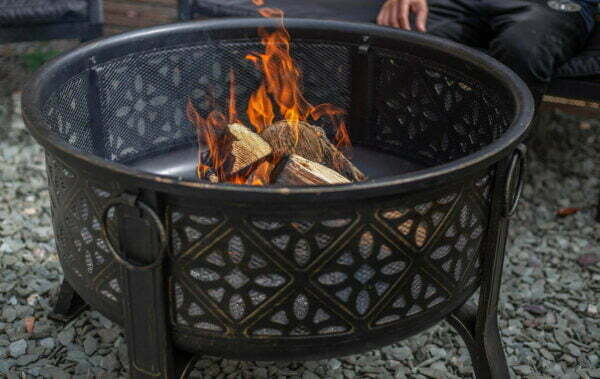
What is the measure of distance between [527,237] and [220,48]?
1394 millimetres

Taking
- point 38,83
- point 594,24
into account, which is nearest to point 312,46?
point 38,83

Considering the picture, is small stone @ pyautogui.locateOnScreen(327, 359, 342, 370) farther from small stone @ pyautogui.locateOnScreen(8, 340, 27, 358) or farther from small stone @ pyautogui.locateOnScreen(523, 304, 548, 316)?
small stone @ pyautogui.locateOnScreen(8, 340, 27, 358)

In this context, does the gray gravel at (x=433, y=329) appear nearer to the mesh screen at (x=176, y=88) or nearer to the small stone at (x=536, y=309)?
the small stone at (x=536, y=309)

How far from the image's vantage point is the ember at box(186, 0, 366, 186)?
196 centimetres

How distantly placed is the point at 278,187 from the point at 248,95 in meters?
1.08

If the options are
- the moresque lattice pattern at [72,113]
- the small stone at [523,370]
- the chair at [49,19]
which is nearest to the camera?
the moresque lattice pattern at [72,113]

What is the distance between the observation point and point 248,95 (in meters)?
2.37

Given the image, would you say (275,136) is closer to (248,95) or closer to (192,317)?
(248,95)

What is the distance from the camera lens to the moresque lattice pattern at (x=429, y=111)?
2045 millimetres

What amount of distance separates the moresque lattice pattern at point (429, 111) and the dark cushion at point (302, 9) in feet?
2.91

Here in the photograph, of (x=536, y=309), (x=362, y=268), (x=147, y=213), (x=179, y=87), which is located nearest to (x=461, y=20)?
(x=536, y=309)

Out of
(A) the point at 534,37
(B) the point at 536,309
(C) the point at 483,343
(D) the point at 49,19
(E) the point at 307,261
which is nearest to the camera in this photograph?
(E) the point at 307,261

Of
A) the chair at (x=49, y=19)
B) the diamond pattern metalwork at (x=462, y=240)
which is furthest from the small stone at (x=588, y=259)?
the chair at (x=49, y=19)

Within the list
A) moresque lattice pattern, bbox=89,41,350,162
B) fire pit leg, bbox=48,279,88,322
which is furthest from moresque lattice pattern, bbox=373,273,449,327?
fire pit leg, bbox=48,279,88,322
